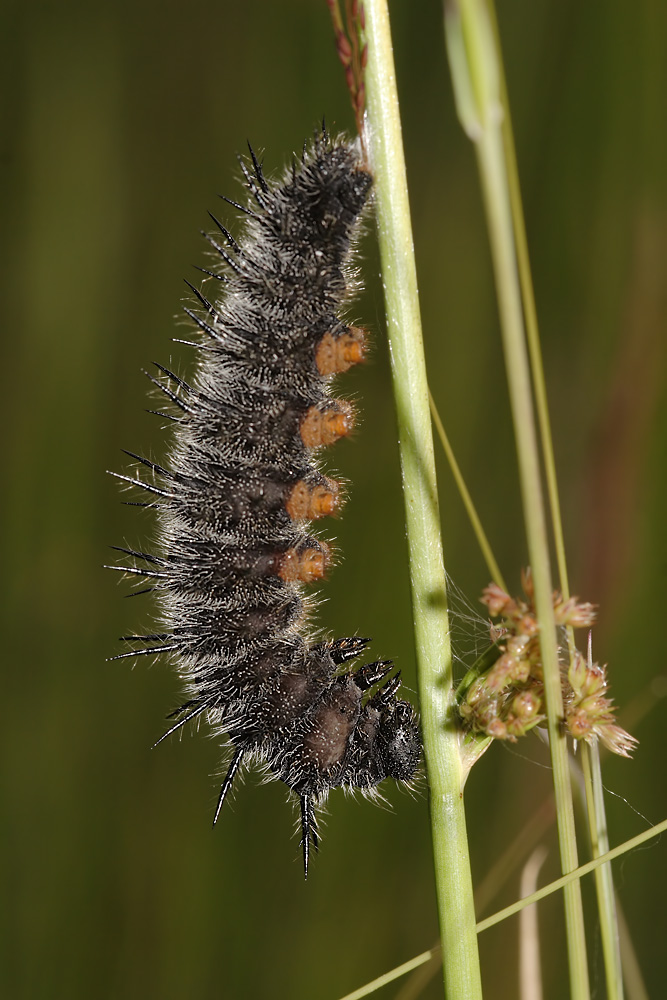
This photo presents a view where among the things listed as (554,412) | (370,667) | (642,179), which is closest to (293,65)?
(642,179)

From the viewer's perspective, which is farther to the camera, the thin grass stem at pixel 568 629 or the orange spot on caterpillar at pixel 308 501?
the orange spot on caterpillar at pixel 308 501

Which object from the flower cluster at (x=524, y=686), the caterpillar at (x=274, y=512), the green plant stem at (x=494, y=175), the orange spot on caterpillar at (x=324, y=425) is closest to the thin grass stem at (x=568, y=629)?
the flower cluster at (x=524, y=686)

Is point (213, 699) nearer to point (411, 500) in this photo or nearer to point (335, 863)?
point (411, 500)

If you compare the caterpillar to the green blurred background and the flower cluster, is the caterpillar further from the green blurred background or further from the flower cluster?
the green blurred background

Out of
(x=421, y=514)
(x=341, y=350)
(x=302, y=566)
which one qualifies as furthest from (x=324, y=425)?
(x=421, y=514)

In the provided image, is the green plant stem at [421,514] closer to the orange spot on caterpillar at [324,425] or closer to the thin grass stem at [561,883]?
the thin grass stem at [561,883]

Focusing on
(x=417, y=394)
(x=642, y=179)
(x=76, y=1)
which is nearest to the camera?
(x=417, y=394)
